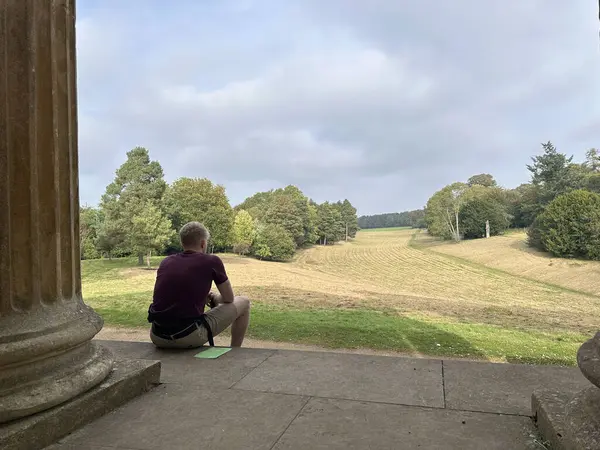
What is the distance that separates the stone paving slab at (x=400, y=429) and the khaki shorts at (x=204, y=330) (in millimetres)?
1800

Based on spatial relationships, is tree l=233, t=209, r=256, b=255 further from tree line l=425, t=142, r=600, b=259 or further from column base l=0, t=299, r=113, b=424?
column base l=0, t=299, r=113, b=424

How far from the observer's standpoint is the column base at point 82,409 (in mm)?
2098

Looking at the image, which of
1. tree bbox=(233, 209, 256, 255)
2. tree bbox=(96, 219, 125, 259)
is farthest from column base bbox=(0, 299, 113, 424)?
tree bbox=(233, 209, 256, 255)

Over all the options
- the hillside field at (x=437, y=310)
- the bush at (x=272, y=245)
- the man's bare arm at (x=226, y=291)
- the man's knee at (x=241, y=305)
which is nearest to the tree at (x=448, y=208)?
the bush at (x=272, y=245)

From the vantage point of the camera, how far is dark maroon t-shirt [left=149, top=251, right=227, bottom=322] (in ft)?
13.2

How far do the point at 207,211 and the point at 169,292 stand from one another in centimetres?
4084

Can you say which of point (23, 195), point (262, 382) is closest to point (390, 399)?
point (262, 382)

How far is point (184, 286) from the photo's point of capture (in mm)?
4051

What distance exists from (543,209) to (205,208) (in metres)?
43.7

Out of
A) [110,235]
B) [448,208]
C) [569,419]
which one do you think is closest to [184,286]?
[569,419]

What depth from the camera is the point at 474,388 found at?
112 inches

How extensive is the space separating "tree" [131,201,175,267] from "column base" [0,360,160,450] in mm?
33754

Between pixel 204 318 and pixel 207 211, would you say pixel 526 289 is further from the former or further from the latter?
pixel 204 318

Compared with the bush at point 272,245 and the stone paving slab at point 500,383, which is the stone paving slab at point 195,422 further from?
the bush at point 272,245
